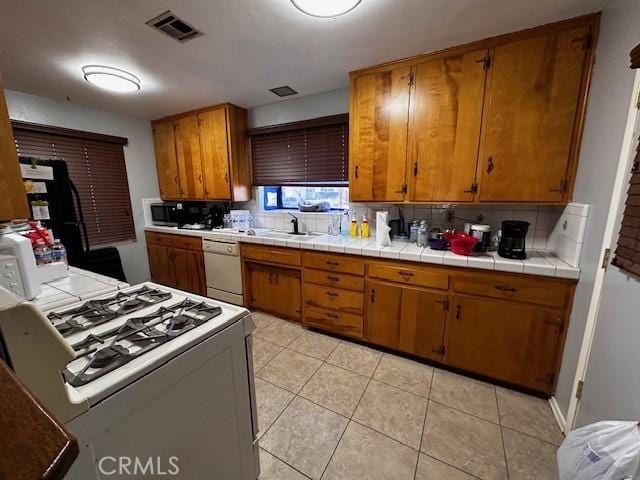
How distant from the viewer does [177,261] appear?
11.4ft

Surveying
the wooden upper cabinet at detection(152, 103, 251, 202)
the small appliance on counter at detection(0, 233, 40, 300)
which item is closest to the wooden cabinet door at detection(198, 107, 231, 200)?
the wooden upper cabinet at detection(152, 103, 251, 202)

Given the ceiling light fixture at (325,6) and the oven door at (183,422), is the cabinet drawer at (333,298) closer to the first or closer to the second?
the oven door at (183,422)

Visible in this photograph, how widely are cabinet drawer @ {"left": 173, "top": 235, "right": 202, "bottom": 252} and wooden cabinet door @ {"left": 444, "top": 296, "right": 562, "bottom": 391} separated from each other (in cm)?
287

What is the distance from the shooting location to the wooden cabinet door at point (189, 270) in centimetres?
328

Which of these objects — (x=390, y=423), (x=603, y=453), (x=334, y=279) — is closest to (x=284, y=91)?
(x=334, y=279)

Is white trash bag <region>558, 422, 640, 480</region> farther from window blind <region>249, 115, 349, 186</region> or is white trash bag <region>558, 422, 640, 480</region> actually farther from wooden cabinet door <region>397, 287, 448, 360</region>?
window blind <region>249, 115, 349, 186</region>

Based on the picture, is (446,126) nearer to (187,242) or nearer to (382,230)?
(382,230)

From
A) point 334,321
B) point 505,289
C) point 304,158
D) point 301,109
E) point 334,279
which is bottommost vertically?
point 334,321

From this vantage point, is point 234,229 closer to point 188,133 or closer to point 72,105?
point 188,133

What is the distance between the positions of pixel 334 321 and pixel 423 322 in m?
0.79

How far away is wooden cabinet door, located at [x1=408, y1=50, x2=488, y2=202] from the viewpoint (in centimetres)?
182

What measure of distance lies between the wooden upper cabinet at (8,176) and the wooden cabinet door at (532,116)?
2427 millimetres

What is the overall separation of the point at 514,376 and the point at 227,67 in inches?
126

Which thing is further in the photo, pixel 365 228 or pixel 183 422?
pixel 365 228
